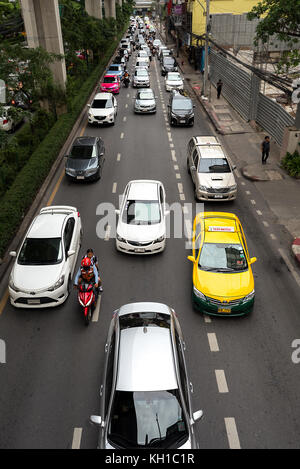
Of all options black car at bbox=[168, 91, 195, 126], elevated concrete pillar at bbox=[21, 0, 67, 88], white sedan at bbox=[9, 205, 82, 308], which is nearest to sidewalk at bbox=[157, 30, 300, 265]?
black car at bbox=[168, 91, 195, 126]

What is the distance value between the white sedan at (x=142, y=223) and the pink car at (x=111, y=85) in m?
24.6

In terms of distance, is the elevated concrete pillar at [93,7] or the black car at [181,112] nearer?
the black car at [181,112]

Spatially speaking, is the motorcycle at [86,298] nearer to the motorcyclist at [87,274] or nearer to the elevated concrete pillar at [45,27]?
the motorcyclist at [87,274]

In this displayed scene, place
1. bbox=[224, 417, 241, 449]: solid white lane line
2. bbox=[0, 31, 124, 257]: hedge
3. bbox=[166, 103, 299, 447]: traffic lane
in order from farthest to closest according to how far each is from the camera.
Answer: bbox=[0, 31, 124, 257]: hedge < bbox=[166, 103, 299, 447]: traffic lane < bbox=[224, 417, 241, 449]: solid white lane line

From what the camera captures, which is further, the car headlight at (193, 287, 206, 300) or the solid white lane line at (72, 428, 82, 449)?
the car headlight at (193, 287, 206, 300)

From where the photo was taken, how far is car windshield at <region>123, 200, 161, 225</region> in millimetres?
12773

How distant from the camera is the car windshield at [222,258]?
10.4 meters

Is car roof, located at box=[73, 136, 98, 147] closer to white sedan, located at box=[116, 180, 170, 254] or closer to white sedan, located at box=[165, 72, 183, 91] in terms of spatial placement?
white sedan, located at box=[116, 180, 170, 254]

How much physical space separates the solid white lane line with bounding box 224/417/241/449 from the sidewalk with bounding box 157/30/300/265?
636 centimetres

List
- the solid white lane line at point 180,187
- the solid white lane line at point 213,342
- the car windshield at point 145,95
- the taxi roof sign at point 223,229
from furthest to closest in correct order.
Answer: the car windshield at point 145,95 < the solid white lane line at point 180,187 < the taxi roof sign at point 223,229 < the solid white lane line at point 213,342

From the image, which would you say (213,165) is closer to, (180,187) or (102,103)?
(180,187)

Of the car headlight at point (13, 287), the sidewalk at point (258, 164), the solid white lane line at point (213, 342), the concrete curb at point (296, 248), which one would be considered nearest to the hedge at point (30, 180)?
the car headlight at point (13, 287)

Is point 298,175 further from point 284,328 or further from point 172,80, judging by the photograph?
point 172,80

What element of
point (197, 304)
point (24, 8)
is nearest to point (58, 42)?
point (24, 8)
